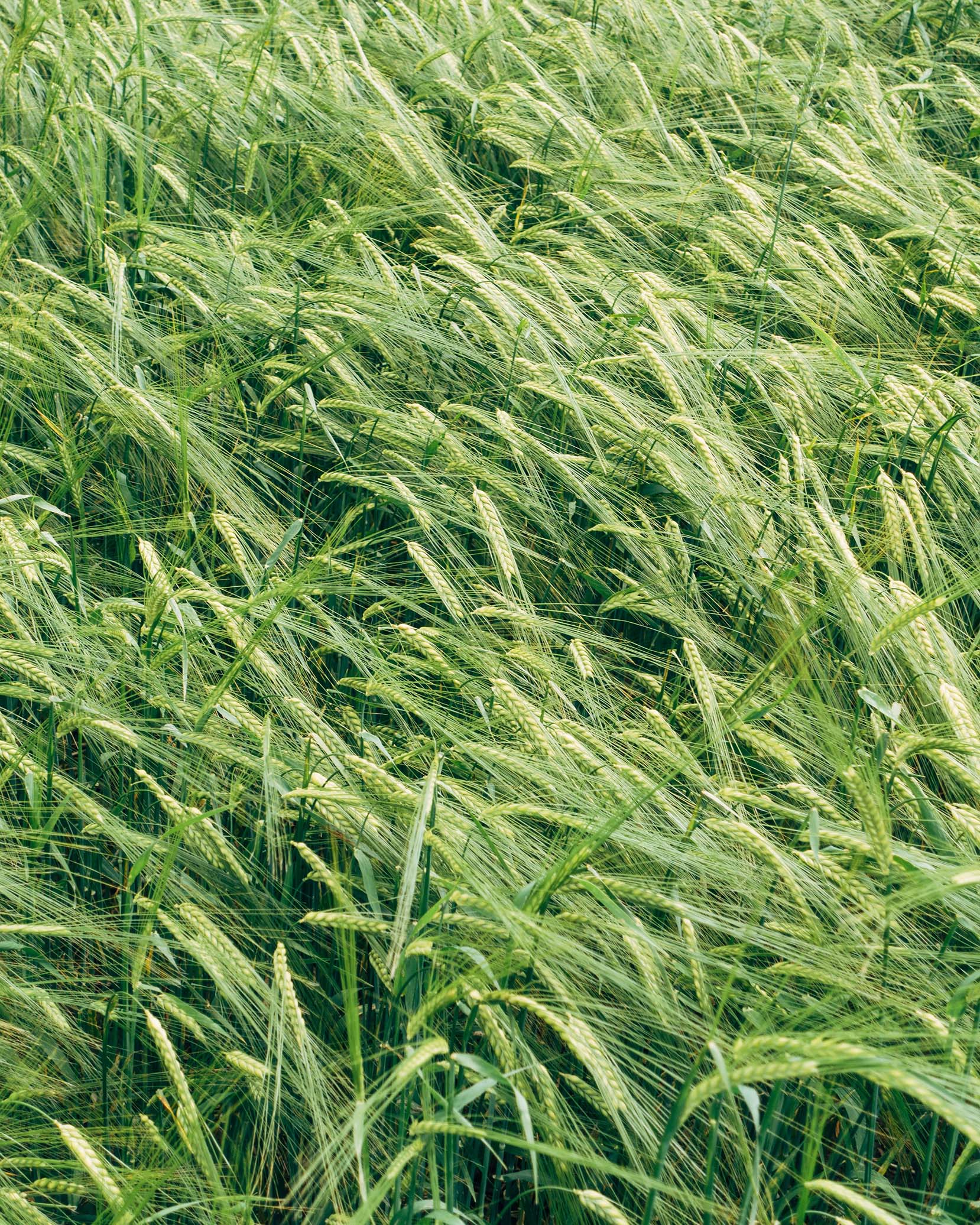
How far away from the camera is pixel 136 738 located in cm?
153

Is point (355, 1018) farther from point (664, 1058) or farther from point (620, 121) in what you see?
point (620, 121)

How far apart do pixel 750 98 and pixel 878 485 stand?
6.09 feet

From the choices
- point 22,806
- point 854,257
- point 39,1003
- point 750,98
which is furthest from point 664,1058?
point 750,98

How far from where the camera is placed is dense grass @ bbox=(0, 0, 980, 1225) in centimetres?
124

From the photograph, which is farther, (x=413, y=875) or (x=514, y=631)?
(x=514, y=631)

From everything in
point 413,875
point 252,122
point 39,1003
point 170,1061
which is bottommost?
point 39,1003

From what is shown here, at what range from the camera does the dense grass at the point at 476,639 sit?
4.07 ft

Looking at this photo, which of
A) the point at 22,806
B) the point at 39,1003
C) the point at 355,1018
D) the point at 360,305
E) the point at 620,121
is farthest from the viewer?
the point at 620,121

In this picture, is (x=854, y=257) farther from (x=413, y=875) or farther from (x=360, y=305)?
(x=413, y=875)

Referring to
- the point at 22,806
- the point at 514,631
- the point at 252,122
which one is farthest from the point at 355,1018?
the point at 252,122

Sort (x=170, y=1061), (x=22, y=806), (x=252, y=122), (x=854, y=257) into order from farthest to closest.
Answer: (x=252, y=122), (x=854, y=257), (x=22, y=806), (x=170, y=1061)

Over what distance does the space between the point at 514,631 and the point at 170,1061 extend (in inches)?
32.7

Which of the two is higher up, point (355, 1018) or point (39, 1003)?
point (355, 1018)

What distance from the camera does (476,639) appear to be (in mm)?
1776
